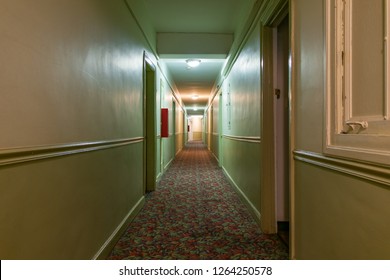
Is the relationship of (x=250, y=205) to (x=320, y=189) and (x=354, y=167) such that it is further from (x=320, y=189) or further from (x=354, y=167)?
(x=354, y=167)

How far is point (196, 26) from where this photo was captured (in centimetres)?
420

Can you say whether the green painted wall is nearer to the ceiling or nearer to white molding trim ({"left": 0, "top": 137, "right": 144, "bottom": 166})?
the ceiling

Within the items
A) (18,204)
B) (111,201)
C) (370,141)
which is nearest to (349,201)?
(370,141)

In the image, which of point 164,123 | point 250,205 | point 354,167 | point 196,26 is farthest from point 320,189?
point 164,123

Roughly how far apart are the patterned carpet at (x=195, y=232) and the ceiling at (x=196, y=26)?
8.37 feet

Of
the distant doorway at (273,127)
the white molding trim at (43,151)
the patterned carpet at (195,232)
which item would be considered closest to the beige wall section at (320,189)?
the patterned carpet at (195,232)

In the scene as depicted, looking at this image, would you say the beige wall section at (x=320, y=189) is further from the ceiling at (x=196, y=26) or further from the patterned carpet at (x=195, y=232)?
the ceiling at (x=196, y=26)

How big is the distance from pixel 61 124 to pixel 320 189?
146 cm

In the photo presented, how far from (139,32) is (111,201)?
7.07 feet

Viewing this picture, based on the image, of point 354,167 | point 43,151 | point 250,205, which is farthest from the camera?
point 250,205

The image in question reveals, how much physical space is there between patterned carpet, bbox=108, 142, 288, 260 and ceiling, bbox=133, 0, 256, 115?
255cm

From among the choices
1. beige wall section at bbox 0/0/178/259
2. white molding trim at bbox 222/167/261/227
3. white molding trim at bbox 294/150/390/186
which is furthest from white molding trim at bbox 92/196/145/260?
white molding trim at bbox 294/150/390/186

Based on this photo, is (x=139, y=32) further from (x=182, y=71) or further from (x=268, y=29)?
(x=182, y=71)

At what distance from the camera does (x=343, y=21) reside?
44.0 inches
